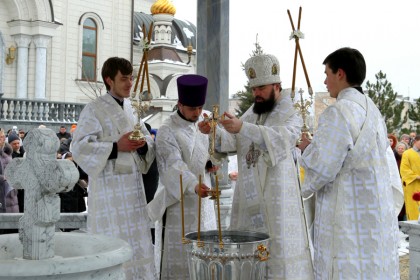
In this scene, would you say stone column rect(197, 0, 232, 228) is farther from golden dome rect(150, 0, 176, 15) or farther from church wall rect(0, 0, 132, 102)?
golden dome rect(150, 0, 176, 15)

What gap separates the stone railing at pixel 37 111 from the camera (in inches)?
762

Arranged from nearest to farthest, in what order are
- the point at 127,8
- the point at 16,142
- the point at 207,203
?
1. the point at 207,203
2. the point at 16,142
3. the point at 127,8

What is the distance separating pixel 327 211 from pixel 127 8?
2302 centimetres

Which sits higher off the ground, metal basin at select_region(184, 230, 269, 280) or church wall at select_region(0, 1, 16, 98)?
church wall at select_region(0, 1, 16, 98)

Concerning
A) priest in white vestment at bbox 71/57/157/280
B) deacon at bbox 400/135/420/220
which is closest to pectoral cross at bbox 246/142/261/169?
priest in white vestment at bbox 71/57/157/280

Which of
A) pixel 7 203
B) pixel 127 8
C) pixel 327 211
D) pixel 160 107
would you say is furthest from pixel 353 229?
pixel 127 8

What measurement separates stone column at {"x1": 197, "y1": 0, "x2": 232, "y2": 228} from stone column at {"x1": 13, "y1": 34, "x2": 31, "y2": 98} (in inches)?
675

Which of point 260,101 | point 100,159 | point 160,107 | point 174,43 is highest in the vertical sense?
point 174,43

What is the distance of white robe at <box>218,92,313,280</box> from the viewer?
4.23m

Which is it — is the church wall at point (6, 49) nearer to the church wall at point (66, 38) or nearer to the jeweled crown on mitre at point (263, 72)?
the church wall at point (66, 38)

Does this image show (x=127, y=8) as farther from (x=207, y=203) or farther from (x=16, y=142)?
(x=207, y=203)

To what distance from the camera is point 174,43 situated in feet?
96.0

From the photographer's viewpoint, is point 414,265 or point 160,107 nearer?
point 414,265

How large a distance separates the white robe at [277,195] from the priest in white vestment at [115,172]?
2.11 feet
